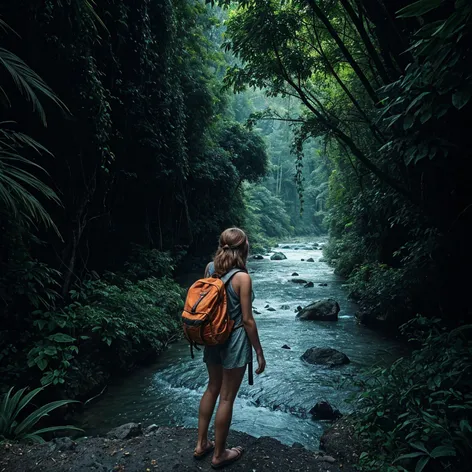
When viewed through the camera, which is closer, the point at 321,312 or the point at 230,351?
the point at 230,351

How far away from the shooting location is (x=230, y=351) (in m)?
2.49

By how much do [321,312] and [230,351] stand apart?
6937 millimetres

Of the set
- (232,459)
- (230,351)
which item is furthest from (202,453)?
(230,351)

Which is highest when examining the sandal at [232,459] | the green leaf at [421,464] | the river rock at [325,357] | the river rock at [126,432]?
the river rock at [126,432]

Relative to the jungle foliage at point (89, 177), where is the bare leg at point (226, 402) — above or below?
below

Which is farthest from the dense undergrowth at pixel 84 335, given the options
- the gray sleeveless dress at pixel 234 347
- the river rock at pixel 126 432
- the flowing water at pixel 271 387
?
the gray sleeveless dress at pixel 234 347

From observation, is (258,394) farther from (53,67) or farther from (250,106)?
(250,106)

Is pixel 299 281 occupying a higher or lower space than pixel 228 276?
lower

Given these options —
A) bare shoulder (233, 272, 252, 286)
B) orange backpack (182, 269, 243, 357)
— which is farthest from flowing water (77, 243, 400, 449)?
bare shoulder (233, 272, 252, 286)

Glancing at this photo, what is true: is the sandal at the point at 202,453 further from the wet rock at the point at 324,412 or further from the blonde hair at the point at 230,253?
the wet rock at the point at 324,412

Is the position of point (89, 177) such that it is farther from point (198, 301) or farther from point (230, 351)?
point (230, 351)

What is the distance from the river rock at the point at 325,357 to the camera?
237 inches

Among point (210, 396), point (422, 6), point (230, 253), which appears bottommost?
point (210, 396)

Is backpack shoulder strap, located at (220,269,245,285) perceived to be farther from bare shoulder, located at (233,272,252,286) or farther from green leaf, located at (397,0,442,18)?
green leaf, located at (397,0,442,18)
